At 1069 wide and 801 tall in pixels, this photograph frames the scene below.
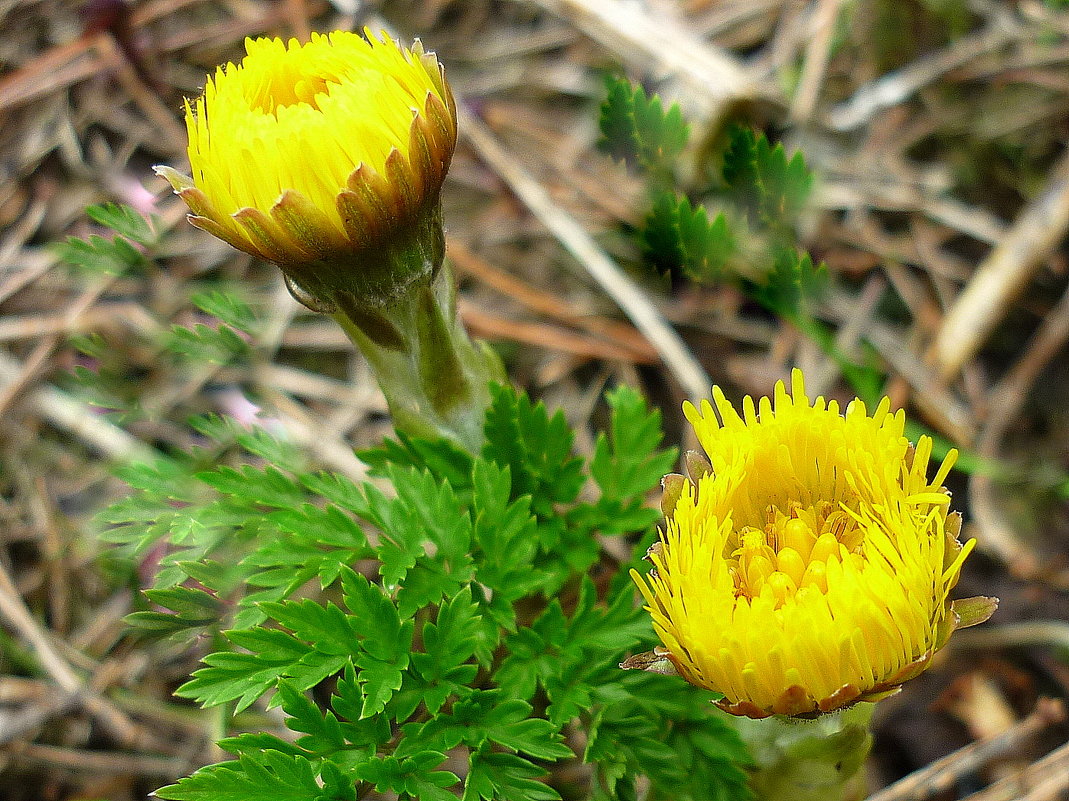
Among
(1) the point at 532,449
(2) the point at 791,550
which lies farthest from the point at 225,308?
(2) the point at 791,550

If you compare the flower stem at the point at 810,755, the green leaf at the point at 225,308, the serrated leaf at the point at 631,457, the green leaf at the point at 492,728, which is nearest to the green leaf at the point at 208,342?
the green leaf at the point at 225,308

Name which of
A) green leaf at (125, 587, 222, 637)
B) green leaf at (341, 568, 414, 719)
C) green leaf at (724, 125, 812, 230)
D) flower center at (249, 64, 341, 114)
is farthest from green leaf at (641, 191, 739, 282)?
green leaf at (125, 587, 222, 637)

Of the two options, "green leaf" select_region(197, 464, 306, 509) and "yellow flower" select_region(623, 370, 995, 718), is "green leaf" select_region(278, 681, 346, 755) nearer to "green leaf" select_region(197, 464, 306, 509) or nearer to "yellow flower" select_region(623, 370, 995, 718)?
"green leaf" select_region(197, 464, 306, 509)

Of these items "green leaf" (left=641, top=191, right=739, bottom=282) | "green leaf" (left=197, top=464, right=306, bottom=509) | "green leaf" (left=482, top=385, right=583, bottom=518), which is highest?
"green leaf" (left=641, top=191, right=739, bottom=282)

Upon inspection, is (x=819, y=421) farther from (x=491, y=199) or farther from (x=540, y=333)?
(x=491, y=199)

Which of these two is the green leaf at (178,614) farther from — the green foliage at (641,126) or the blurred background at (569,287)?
the green foliage at (641,126)

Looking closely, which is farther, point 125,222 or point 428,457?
point 125,222

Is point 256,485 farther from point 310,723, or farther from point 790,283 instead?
point 790,283
